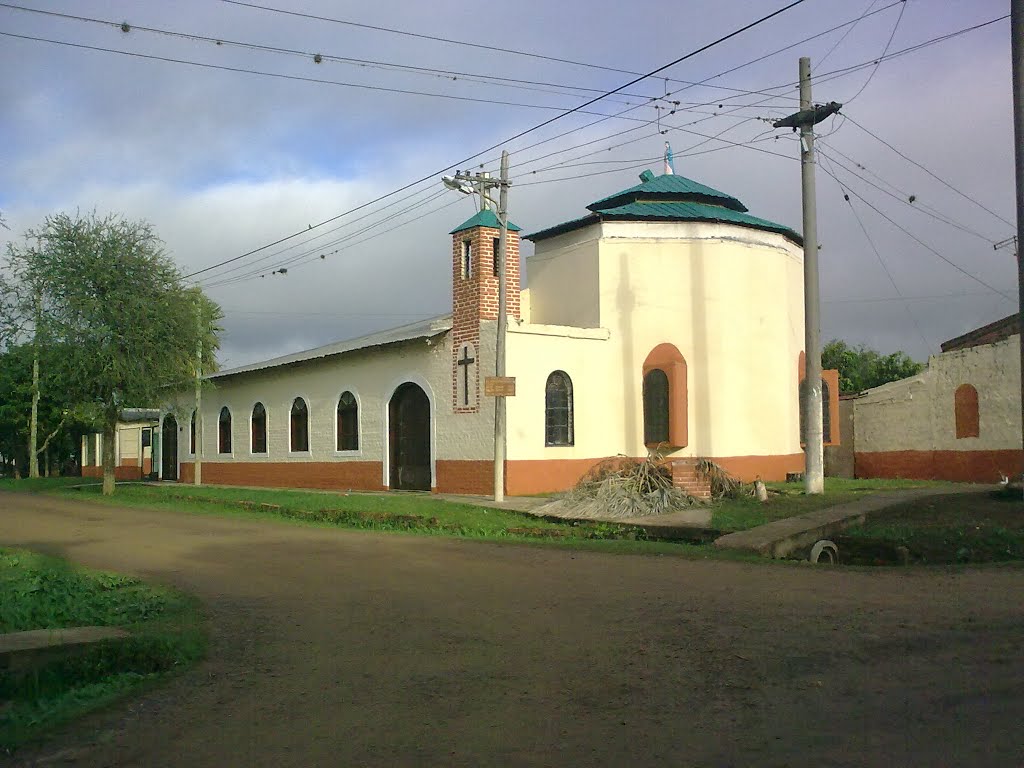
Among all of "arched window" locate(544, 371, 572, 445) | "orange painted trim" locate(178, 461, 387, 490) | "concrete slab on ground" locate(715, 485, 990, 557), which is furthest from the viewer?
"orange painted trim" locate(178, 461, 387, 490)

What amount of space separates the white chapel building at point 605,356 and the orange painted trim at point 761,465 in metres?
0.05

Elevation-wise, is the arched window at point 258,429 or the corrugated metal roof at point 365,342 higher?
the corrugated metal roof at point 365,342

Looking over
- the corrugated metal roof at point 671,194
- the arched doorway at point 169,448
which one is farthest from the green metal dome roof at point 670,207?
the arched doorway at point 169,448

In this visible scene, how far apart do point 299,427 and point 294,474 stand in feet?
5.05

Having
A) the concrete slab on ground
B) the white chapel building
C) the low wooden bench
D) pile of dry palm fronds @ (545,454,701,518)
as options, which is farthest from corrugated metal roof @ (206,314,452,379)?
the low wooden bench

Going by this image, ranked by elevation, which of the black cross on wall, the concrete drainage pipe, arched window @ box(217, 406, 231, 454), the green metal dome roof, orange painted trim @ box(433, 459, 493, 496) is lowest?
the concrete drainage pipe

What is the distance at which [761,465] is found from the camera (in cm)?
2483

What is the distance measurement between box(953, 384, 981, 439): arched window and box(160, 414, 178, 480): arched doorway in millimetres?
29644

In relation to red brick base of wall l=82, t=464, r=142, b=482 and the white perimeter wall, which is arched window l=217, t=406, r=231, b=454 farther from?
the white perimeter wall

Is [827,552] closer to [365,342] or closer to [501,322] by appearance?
[501,322]

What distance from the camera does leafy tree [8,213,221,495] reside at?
2577 cm

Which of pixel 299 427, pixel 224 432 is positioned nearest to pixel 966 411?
pixel 299 427

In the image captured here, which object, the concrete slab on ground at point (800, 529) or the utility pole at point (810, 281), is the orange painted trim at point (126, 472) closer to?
the utility pole at point (810, 281)

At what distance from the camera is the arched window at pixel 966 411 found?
23781mm
